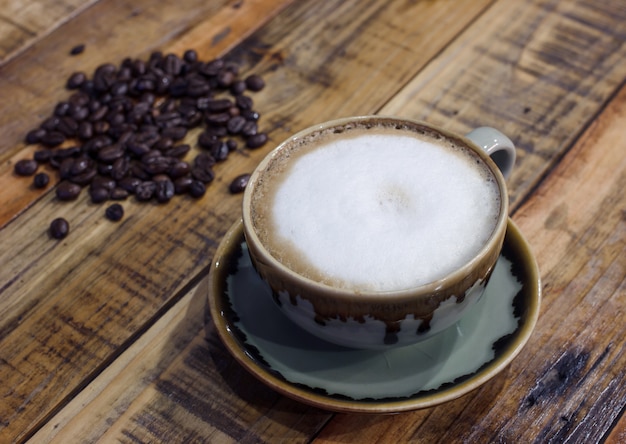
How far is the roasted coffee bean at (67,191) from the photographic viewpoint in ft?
4.11

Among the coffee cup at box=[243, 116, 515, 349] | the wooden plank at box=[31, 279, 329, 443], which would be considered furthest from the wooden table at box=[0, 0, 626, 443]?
the coffee cup at box=[243, 116, 515, 349]

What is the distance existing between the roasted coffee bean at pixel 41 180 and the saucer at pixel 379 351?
1.43 feet

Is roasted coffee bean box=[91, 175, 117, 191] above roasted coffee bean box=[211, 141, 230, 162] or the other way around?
above

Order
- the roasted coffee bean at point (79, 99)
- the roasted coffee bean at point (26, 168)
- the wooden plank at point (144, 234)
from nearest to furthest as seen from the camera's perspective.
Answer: the wooden plank at point (144, 234), the roasted coffee bean at point (26, 168), the roasted coffee bean at point (79, 99)

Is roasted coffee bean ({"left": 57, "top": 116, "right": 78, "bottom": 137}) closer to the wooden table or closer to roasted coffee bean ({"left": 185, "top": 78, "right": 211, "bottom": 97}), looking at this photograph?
the wooden table

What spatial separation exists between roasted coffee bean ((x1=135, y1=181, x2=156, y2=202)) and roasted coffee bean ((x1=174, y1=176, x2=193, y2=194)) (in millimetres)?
38

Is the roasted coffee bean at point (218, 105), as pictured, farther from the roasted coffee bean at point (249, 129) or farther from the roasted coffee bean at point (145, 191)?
the roasted coffee bean at point (145, 191)

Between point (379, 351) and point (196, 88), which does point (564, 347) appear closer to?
point (379, 351)

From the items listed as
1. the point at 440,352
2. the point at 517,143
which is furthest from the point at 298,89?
the point at 440,352

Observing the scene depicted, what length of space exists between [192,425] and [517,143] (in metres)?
0.72

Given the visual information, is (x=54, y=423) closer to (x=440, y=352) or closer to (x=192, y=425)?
(x=192, y=425)

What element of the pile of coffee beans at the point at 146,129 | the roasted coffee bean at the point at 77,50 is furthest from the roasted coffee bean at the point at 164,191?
the roasted coffee bean at the point at 77,50

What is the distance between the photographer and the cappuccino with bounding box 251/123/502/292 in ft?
2.69

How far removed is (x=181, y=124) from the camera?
53.9 inches
